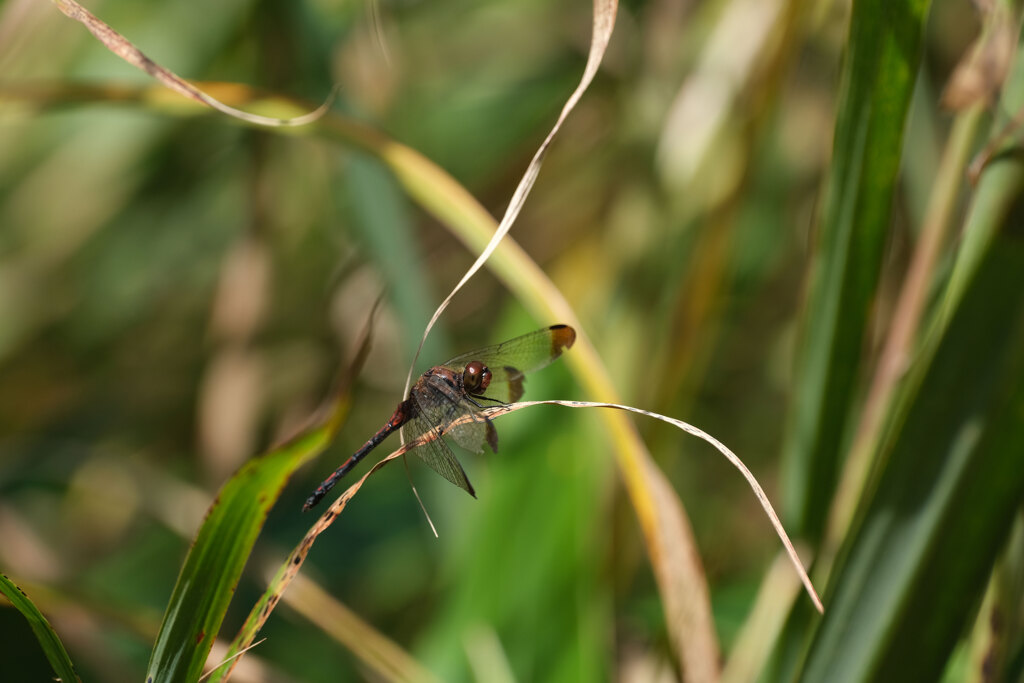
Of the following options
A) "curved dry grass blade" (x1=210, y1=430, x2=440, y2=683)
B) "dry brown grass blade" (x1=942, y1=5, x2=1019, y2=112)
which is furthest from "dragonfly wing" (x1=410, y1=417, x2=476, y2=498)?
"dry brown grass blade" (x1=942, y1=5, x2=1019, y2=112)

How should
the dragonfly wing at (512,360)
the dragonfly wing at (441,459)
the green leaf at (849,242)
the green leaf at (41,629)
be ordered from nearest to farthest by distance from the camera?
the green leaf at (41,629) → the green leaf at (849,242) → the dragonfly wing at (441,459) → the dragonfly wing at (512,360)

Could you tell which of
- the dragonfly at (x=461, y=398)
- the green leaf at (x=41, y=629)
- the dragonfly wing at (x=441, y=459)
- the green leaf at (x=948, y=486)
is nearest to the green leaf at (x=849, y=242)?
the green leaf at (x=948, y=486)

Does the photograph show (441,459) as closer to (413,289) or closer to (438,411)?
(438,411)

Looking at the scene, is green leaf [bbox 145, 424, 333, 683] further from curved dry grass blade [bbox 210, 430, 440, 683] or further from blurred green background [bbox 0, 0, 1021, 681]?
blurred green background [bbox 0, 0, 1021, 681]

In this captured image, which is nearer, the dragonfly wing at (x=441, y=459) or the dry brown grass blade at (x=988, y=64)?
the dry brown grass blade at (x=988, y=64)

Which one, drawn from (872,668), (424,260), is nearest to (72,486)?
(424,260)

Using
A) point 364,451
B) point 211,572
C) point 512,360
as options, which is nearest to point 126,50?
point 211,572

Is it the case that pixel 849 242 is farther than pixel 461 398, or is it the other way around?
pixel 461 398

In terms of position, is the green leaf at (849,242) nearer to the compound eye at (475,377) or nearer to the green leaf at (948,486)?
the green leaf at (948,486)
